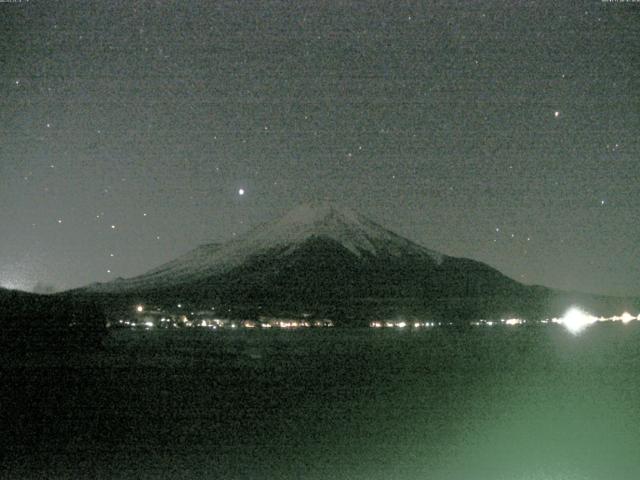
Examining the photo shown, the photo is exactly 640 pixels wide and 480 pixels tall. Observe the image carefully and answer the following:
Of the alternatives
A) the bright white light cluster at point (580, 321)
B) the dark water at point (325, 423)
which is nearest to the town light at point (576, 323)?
the bright white light cluster at point (580, 321)

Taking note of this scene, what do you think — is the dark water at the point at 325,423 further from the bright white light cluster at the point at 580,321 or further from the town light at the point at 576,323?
the bright white light cluster at the point at 580,321

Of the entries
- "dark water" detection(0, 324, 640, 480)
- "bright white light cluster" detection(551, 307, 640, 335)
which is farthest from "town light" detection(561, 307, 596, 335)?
"dark water" detection(0, 324, 640, 480)

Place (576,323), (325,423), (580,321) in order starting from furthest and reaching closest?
(580,321), (576,323), (325,423)

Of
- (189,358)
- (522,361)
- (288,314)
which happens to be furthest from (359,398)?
(288,314)

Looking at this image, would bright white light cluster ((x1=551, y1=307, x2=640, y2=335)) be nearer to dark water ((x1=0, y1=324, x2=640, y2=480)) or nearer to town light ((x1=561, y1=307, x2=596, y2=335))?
town light ((x1=561, y1=307, x2=596, y2=335))

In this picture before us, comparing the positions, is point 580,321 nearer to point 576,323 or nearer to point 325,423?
point 576,323

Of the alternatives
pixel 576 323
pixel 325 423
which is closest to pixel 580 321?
pixel 576 323

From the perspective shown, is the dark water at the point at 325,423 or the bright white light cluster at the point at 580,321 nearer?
the dark water at the point at 325,423

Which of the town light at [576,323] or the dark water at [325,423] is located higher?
the town light at [576,323]

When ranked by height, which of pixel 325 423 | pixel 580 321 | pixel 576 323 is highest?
pixel 580 321
